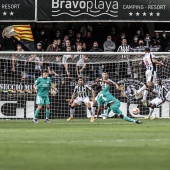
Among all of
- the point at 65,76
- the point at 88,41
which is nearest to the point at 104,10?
the point at 88,41

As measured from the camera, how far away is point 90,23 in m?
33.4

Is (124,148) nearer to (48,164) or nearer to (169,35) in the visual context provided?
(48,164)

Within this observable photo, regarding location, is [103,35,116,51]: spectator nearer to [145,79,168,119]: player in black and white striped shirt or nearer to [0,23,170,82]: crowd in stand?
[0,23,170,82]: crowd in stand

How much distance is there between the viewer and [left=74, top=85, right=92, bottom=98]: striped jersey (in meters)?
29.3

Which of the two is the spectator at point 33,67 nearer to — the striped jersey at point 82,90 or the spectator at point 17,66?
the spectator at point 17,66

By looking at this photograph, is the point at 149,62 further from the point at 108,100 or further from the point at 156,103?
the point at 108,100

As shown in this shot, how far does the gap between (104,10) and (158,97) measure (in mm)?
4939

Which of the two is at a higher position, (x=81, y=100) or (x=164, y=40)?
(x=164, y=40)

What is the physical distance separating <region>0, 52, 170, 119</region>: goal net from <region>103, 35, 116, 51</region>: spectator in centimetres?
185

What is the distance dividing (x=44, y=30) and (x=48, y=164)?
931 inches

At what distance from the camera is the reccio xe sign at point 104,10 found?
105ft

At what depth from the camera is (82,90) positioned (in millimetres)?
29750

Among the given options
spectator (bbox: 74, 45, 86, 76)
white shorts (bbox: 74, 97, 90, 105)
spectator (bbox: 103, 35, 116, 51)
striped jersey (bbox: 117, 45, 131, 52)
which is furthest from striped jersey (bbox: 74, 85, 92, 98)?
spectator (bbox: 103, 35, 116, 51)

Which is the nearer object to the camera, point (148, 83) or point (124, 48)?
point (148, 83)
